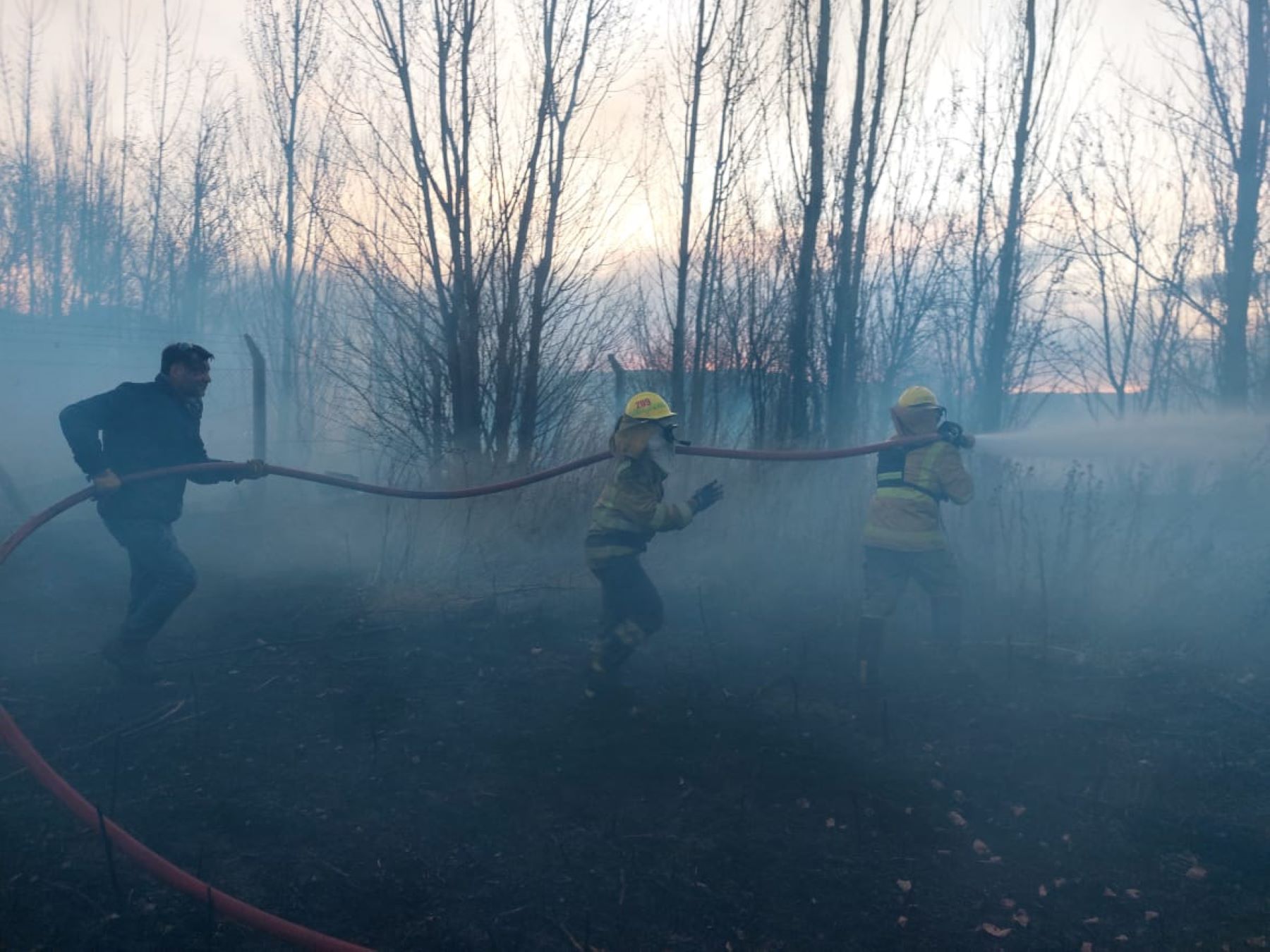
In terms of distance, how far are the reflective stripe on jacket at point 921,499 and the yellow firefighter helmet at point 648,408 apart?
1.64 metres

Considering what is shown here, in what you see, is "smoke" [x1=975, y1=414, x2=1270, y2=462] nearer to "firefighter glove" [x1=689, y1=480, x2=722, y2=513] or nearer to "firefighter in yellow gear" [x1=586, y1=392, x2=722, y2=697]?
"firefighter glove" [x1=689, y1=480, x2=722, y2=513]

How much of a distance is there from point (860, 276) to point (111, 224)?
96.3ft

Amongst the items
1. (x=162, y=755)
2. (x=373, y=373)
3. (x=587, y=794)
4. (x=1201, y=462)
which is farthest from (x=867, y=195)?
→ (x=162, y=755)

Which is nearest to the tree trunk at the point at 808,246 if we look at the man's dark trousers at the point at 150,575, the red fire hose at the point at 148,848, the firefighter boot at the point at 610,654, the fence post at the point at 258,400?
the red fire hose at the point at 148,848

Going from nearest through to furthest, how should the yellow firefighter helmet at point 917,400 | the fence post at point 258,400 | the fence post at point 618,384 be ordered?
the yellow firefighter helmet at point 917,400 → the fence post at point 258,400 → the fence post at point 618,384

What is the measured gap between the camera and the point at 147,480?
17.6 feet

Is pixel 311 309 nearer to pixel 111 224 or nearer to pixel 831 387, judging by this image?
pixel 831 387

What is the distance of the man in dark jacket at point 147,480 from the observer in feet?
17.3

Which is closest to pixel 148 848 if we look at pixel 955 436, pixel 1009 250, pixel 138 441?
pixel 138 441

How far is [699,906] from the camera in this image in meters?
3.49

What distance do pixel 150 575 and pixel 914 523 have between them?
178 inches

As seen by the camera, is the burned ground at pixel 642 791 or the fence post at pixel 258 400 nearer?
the burned ground at pixel 642 791

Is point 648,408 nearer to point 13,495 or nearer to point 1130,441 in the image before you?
point 1130,441

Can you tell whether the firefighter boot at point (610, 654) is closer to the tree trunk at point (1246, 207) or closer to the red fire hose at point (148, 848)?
the red fire hose at point (148, 848)
